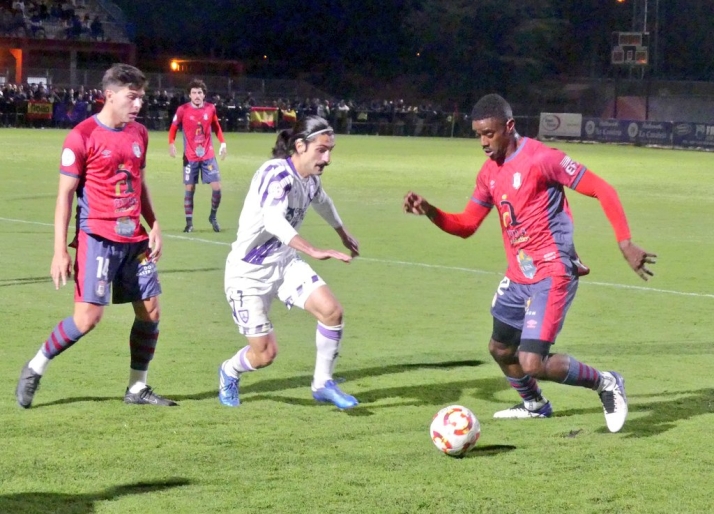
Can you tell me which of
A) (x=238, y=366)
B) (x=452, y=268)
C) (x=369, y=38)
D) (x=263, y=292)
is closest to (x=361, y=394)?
(x=238, y=366)

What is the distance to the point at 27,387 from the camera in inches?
279

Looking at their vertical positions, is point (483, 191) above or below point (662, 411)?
above

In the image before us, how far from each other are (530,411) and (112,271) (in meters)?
2.63

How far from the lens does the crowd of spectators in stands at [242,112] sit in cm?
4862

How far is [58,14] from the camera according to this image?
197 ft

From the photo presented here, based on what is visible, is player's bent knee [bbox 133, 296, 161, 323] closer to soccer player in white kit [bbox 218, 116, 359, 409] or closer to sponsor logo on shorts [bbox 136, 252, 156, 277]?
sponsor logo on shorts [bbox 136, 252, 156, 277]

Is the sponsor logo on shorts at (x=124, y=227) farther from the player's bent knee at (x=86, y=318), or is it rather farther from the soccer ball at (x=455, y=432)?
the soccer ball at (x=455, y=432)

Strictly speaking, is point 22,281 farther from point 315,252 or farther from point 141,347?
point 315,252

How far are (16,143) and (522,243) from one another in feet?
107

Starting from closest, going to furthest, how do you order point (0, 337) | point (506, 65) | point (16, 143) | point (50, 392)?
point (50, 392)
point (0, 337)
point (16, 143)
point (506, 65)

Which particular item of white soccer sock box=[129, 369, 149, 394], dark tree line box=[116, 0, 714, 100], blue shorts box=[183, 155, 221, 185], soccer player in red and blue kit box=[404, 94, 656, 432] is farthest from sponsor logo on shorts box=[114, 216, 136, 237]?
dark tree line box=[116, 0, 714, 100]

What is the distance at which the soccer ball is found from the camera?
20.0ft

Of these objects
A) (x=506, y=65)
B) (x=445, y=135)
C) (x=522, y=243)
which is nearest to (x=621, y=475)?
(x=522, y=243)

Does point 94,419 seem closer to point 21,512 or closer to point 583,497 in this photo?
point 21,512
